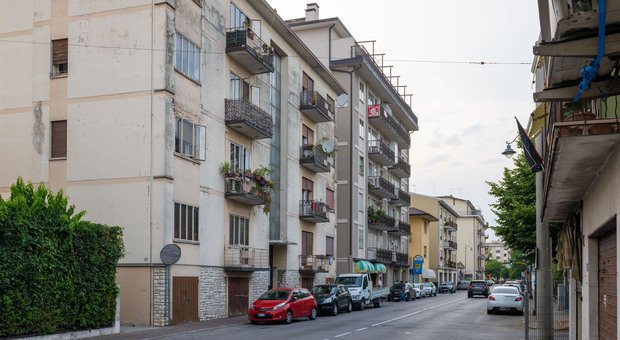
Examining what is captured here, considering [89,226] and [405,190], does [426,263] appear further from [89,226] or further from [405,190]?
[89,226]

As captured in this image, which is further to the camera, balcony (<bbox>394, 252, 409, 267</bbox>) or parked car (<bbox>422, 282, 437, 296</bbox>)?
balcony (<bbox>394, 252, 409, 267</bbox>)

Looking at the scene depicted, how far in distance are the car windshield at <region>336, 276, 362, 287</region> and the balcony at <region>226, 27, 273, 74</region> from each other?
14.2 metres

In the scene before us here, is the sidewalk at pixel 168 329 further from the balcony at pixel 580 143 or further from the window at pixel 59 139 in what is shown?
the balcony at pixel 580 143

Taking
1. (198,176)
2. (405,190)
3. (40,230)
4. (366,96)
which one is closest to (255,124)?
(198,176)

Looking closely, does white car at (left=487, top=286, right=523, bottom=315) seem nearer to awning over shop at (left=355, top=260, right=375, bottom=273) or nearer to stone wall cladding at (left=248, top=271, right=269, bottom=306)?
stone wall cladding at (left=248, top=271, right=269, bottom=306)

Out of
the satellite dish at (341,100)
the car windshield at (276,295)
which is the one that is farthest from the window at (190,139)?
the satellite dish at (341,100)

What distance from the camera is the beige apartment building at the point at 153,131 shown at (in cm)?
2597

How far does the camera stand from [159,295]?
24969mm

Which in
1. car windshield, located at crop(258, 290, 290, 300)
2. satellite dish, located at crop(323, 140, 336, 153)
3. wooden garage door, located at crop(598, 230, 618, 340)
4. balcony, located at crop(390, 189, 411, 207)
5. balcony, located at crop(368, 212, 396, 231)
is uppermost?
satellite dish, located at crop(323, 140, 336, 153)

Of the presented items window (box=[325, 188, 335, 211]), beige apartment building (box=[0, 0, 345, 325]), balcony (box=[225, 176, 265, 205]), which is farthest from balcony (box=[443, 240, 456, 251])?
balcony (box=[225, 176, 265, 205])

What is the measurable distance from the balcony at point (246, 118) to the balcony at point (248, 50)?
6.71 feet

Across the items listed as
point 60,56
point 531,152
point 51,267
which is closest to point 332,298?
point 60,56

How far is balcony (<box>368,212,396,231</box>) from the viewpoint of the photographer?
193 feet

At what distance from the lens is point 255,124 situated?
108 ft
